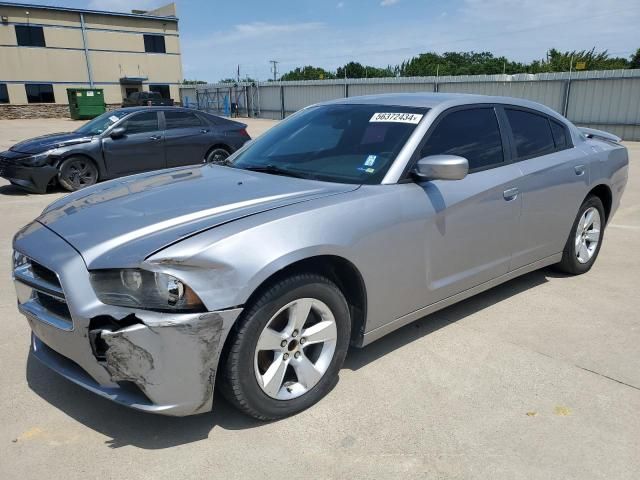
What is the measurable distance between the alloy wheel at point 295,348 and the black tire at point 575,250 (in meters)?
2.84

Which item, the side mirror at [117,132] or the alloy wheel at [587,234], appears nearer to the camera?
the alloy wheel at [587,234]

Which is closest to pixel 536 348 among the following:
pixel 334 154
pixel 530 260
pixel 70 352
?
pixel 530 260

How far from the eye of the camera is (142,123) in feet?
32.0

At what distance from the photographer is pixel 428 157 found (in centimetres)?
314

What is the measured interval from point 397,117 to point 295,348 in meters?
1.70

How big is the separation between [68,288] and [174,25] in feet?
154

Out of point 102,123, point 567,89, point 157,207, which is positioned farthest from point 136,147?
point 567,89

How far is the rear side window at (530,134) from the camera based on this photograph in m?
4.06

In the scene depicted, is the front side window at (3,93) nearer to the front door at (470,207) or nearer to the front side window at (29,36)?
the front side window at (29,36)

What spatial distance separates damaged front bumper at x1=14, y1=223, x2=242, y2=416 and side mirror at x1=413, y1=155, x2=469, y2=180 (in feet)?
4.67

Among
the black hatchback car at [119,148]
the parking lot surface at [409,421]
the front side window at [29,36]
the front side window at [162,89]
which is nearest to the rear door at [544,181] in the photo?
the parking lot surface at [409,421]

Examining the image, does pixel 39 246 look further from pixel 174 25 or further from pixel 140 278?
pixel 174 25

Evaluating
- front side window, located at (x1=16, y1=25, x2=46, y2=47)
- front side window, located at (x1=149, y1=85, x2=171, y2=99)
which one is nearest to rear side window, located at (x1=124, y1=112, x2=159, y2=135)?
front side window, located at (x1=16, y1=25, x2=46, y2=47)

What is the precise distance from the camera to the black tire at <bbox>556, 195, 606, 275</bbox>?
4656 millimetres
